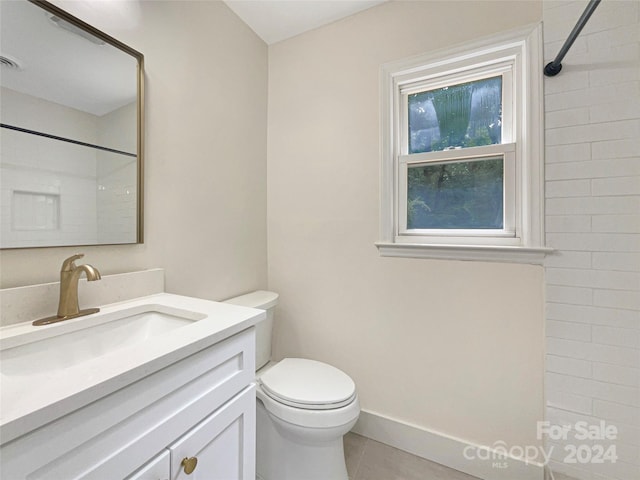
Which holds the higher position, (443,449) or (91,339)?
(91,339)

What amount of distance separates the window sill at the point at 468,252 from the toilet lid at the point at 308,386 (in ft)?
2.26

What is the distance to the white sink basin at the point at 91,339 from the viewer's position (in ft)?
2.28

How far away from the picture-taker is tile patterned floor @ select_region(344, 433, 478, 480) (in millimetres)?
1317

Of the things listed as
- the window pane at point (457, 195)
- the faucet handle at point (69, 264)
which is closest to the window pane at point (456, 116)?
the window pane at point (457, 195)

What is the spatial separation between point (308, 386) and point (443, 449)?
81 centimetres

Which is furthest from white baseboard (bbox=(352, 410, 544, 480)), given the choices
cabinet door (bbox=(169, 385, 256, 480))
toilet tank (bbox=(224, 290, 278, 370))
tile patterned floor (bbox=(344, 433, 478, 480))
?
cabinet door (bbox=(169, 385, 256, 480))

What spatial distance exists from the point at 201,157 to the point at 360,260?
39.9 inches

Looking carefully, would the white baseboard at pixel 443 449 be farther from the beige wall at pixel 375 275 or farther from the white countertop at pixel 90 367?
the white countertop at pixel 90 367

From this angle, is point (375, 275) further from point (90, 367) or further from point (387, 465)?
point (90, 367)

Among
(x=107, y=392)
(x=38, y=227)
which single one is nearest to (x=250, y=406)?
(x=107, y=392)

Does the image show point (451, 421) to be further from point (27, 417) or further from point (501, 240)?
point (27, 417)

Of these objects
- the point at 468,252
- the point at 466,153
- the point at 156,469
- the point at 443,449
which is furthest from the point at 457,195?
the point at 156,469

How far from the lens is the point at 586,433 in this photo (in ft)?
3.76

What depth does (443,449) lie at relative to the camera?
4.54 ft
